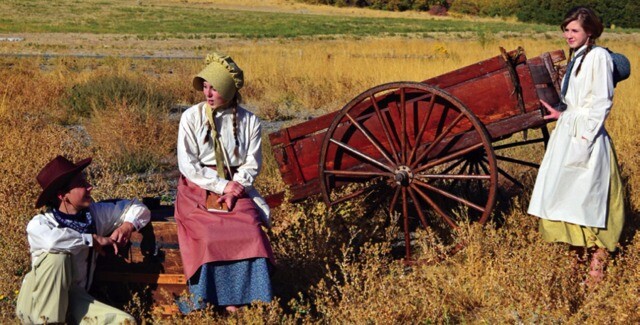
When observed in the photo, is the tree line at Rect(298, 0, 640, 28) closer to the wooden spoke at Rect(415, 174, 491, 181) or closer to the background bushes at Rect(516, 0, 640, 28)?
the background bushes at Rect(516, 0, 640, 28)

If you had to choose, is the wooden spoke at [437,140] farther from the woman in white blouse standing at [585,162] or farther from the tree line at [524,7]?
the tree line at [524,7]

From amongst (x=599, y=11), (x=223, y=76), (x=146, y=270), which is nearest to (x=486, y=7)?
(x=599, y=11)

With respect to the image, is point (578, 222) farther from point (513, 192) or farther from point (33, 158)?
point (33, 158)

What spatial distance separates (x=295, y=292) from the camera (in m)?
5.37

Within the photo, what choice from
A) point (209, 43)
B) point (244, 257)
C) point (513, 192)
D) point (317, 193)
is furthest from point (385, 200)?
point (209, 43)

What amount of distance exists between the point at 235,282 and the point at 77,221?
3.08 feet

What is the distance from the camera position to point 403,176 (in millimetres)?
5625

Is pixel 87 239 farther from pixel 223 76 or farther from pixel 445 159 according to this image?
pixel 445 159

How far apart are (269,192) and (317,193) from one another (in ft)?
3.53

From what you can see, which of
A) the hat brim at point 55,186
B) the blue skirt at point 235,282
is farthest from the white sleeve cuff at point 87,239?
the blue skirt at point 235,282

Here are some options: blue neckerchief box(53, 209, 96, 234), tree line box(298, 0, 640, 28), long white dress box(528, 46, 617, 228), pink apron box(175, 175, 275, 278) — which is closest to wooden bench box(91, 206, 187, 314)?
pink apron box(175, 175, 275, 278)

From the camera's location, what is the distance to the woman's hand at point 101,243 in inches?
183

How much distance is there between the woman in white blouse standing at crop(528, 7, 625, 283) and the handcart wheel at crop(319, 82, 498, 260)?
0.47 metres

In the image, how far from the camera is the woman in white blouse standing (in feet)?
16.0
